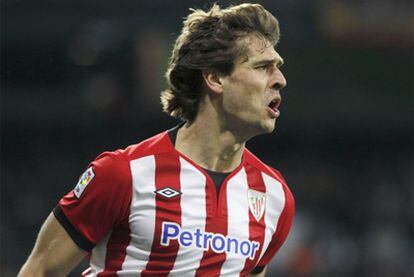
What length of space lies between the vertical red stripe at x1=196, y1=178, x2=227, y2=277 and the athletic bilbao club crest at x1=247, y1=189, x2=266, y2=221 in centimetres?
13

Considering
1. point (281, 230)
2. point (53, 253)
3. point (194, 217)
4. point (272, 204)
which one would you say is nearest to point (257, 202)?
point (272, 204)

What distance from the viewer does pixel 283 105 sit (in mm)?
14531

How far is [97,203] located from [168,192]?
0.31 m

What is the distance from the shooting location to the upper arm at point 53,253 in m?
3.45

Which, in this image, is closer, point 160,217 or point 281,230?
point 160,217

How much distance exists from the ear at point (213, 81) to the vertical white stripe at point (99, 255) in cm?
72

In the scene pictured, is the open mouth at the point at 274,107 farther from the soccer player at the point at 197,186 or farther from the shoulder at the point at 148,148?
the shoulder at the point at 148,148

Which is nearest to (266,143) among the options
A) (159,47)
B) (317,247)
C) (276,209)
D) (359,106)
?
(359,106)

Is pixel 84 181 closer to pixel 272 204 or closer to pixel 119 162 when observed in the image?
pixel 119 162

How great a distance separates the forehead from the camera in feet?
12.0

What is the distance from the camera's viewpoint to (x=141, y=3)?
1341cm

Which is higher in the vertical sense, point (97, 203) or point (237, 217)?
point (97, 203)

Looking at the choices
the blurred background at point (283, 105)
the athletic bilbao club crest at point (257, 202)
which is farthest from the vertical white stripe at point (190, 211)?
the blurred background at point (283, 105)

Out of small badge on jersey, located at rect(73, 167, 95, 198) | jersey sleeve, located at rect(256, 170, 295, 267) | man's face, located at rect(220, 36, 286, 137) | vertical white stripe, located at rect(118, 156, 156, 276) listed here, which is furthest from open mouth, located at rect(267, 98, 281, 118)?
small badge on jersey, located at rect(73, 167, 95, 198)
